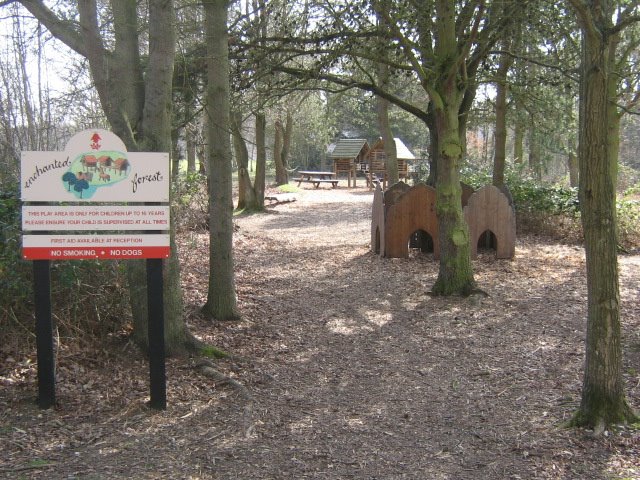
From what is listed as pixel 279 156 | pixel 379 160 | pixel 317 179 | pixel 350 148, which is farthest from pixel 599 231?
pixel 317 179

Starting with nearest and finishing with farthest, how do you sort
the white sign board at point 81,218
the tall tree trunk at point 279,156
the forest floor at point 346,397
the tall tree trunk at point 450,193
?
the forest floor at point 346,397, the white sign board at point 81,218, the tall tree trunk at point 450,193, the tall tree trunk at point 279,156

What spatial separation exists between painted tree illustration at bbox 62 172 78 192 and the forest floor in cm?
164

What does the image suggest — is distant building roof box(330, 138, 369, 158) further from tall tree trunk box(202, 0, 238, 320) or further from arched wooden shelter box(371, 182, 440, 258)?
tall tree trunk box(202, 0, 238, 320)

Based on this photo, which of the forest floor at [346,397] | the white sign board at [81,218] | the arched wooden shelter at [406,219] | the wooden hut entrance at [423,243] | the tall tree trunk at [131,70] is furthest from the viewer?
the wooden hut entrance at [423,243]

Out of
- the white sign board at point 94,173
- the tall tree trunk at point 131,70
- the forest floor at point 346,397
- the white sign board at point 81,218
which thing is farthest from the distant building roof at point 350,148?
the white sign board at point 81,218

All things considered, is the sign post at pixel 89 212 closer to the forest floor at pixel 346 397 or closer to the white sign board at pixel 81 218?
the white sign board at pixel 81 218

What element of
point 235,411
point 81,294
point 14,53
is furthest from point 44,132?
point 235,411

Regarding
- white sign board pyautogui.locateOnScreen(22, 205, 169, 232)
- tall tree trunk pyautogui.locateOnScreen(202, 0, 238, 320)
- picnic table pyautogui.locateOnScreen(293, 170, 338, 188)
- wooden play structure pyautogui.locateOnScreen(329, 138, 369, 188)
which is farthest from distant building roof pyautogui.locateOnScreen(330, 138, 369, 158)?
white sign board pyautogui.locateOnScreen(22, 205, 169, 232)

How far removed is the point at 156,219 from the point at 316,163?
5064 centimetres

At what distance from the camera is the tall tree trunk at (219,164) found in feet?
22.5

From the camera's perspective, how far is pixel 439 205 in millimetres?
9078

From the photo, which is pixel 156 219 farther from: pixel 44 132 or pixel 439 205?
pixel 44 132

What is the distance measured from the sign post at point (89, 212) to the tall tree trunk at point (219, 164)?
→ 2273 mm

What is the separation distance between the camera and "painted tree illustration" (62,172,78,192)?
4.48 metres
